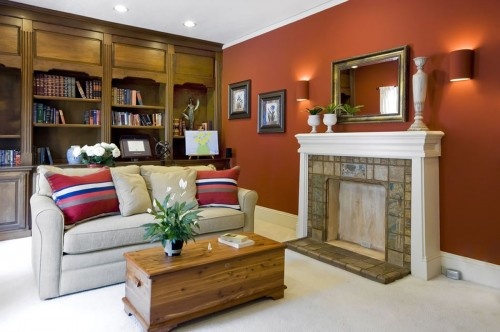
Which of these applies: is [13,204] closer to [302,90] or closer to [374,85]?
[302,90]

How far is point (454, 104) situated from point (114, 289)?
314cm

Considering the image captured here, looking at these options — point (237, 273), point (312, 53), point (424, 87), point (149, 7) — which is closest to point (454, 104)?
point (424, 87)

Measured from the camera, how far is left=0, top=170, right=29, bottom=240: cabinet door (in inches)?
156

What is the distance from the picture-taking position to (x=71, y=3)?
4.14m

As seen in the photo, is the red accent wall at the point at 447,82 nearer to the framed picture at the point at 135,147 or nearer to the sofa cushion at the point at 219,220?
the sofa cushion at the point at 219,220

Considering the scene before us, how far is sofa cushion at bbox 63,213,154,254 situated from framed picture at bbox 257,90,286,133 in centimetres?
242

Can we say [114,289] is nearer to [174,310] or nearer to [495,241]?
[174,310]

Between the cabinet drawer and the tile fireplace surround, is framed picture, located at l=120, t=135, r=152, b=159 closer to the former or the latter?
the cabinet drawer

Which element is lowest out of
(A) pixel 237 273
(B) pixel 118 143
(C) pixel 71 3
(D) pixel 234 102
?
(A) pixel 237 273

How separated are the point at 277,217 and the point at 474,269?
2432 millimetres

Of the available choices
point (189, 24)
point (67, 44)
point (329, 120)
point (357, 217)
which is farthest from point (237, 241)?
point (67, 44)

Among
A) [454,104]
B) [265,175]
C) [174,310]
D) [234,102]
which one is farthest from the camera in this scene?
[234,102]

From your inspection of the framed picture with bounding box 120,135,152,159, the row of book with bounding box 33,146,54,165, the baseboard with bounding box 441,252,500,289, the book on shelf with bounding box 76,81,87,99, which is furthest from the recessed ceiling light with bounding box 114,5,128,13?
the baseboard with bounding box 441,252,500,289

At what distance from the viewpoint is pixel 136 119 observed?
16.9ft
